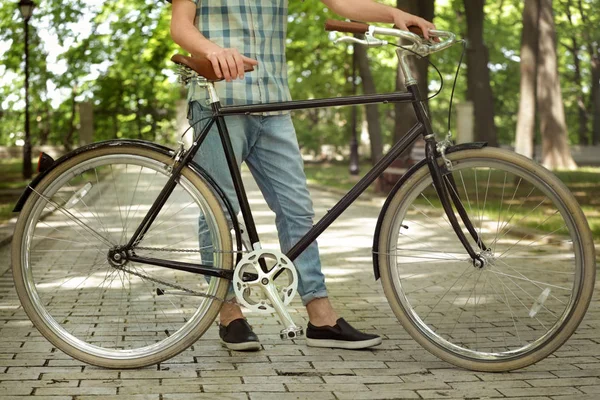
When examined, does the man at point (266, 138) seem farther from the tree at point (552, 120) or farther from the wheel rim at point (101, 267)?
the tree at point (552, 120)

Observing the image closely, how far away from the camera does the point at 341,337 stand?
4.99 m

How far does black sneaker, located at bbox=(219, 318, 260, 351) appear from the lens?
4.95m

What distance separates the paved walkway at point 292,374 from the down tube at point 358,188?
49 cm

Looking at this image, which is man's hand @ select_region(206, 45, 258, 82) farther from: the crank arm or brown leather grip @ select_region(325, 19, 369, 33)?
the crank arm

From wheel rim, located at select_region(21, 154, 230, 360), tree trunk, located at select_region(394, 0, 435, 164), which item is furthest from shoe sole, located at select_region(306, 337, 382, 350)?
tree trunk, located at select_region(394, 0, 435, 164)

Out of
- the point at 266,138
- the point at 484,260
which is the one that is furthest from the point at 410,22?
the point at 484,260

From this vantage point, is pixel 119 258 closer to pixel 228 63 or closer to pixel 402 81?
pixel 228 63

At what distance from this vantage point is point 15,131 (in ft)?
135

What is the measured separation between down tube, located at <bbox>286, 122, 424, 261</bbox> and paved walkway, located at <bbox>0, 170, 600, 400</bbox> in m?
0.49

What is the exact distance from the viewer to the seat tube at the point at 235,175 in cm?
465

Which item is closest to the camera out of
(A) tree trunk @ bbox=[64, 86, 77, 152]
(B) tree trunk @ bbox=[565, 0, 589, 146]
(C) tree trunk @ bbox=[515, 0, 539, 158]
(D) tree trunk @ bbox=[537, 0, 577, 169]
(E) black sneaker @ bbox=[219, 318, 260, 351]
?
(E) black sneaker @ bbox=[219, 318, 260, 351]

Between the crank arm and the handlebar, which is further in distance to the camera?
the crank arm

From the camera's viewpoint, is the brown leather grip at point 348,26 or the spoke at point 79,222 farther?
the spoke at point 79,222

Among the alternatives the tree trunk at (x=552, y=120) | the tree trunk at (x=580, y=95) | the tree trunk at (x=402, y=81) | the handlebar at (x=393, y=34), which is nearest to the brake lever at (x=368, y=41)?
the handlebar at (x=393, y=34)
